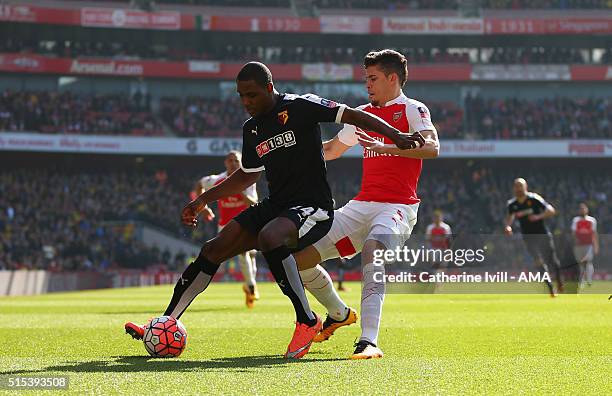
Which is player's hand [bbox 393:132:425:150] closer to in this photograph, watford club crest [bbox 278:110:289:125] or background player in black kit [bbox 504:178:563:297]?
watford club crest [bbox 278:110:289:125]

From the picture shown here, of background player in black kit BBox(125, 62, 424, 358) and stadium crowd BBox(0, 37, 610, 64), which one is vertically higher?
background player in black kit BBox(125, 62, 424, 358)

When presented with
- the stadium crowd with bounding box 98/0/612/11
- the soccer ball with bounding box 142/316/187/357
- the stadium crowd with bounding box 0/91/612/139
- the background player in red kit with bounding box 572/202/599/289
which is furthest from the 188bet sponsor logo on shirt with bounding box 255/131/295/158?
the stadium crowd with bounding box 98/0/612/11

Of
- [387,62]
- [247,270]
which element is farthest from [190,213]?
[247,270]

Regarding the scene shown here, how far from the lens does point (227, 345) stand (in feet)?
26.6

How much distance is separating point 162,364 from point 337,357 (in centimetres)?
128

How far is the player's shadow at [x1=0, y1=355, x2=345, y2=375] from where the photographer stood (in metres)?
6.03

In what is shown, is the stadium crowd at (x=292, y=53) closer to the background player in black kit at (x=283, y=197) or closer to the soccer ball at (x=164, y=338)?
the background player in black kit at (x=283, y=197)

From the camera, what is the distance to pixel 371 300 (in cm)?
701

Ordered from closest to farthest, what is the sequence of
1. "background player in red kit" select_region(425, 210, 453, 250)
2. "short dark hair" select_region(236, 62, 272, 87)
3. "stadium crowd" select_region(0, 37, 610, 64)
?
1. "short dark hair" select_region(236, 62, 272, 87)
2. "background player in red kit" select_region(425, 210, 453, 250)
3. "stadium crowd" select_region(0, 37, 610, 64)

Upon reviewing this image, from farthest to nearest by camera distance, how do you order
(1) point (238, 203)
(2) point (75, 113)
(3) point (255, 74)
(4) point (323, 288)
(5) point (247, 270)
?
(2) point (75, 113), (1) point (238, 203), (5) point (247, 270), (4) point (323, 288), (3) point (255, 74)

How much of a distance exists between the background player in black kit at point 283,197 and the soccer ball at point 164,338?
0.22m

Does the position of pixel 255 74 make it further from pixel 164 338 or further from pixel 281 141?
pixel 164 338

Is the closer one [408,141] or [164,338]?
[408,141]

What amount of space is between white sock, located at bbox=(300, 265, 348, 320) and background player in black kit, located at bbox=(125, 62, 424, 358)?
46 cm
